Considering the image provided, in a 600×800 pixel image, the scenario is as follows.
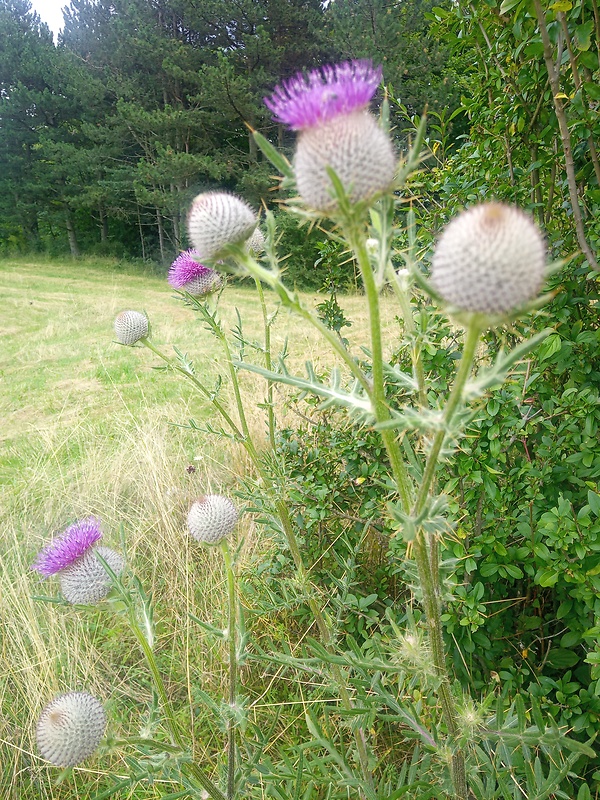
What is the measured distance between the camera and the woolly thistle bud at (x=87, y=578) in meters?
2.04

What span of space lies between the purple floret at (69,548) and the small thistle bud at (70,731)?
485mm

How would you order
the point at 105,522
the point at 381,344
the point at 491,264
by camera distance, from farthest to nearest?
1. the point at 105,522
2. the point at 381,344
3. the point at 491,264

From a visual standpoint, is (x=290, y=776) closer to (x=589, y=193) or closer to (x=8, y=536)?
(x=589, y=193)

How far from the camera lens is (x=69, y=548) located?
2.17 m

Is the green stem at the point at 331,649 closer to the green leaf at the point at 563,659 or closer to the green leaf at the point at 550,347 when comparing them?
the green leaf at the point at 563,659

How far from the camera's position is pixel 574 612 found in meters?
2.25

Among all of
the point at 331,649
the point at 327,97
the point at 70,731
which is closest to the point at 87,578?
the point at 70,731

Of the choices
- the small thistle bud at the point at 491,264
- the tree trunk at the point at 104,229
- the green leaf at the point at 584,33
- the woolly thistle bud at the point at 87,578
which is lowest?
the woolly thistle bud at the point at 87,578

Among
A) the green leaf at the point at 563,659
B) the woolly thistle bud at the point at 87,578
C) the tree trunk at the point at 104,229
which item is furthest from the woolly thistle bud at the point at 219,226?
the tree trunk at the point at 104,229

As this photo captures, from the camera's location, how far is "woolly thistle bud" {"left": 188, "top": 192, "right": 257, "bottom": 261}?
149 cm

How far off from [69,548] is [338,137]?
1.81 m

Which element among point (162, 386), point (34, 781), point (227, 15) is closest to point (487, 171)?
point (34, 781)

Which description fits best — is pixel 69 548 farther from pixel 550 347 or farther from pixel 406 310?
pixel 550 347

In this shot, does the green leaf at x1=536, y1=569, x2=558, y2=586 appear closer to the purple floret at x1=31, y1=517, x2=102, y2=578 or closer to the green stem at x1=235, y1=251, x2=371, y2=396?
the green stem at x1=235, y1=251, x2=371, y2=396
